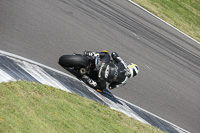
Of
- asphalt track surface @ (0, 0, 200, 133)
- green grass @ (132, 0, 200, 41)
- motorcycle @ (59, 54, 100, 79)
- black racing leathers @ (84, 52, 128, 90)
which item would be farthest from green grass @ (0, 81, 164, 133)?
green grass @ (132, 0, 200, 41)

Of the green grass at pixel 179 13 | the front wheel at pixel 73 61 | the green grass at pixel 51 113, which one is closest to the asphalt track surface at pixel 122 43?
the front wheel at pixel 73 61

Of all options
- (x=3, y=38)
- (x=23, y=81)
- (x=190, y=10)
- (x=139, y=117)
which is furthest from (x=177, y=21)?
(x=23, y=81)

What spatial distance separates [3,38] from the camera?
9.24m

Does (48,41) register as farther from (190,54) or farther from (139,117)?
(190,54)

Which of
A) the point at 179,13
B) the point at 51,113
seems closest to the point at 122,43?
the point at 51,113

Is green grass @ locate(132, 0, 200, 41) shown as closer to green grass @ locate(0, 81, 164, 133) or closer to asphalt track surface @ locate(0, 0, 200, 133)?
asphalt track surface @ locate(0, 0, 200, 133)

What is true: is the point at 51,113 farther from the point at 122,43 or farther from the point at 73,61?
the point at 122,43

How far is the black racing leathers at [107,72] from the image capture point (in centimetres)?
951

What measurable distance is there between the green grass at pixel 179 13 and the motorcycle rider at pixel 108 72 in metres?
8.54

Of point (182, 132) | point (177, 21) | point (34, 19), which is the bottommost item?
point (182, 132)

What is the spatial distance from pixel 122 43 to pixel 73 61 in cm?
435

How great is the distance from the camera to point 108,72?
9484 millimetres

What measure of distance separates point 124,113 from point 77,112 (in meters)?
2.76

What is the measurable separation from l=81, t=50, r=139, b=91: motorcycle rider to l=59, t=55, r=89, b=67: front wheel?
0.37m
